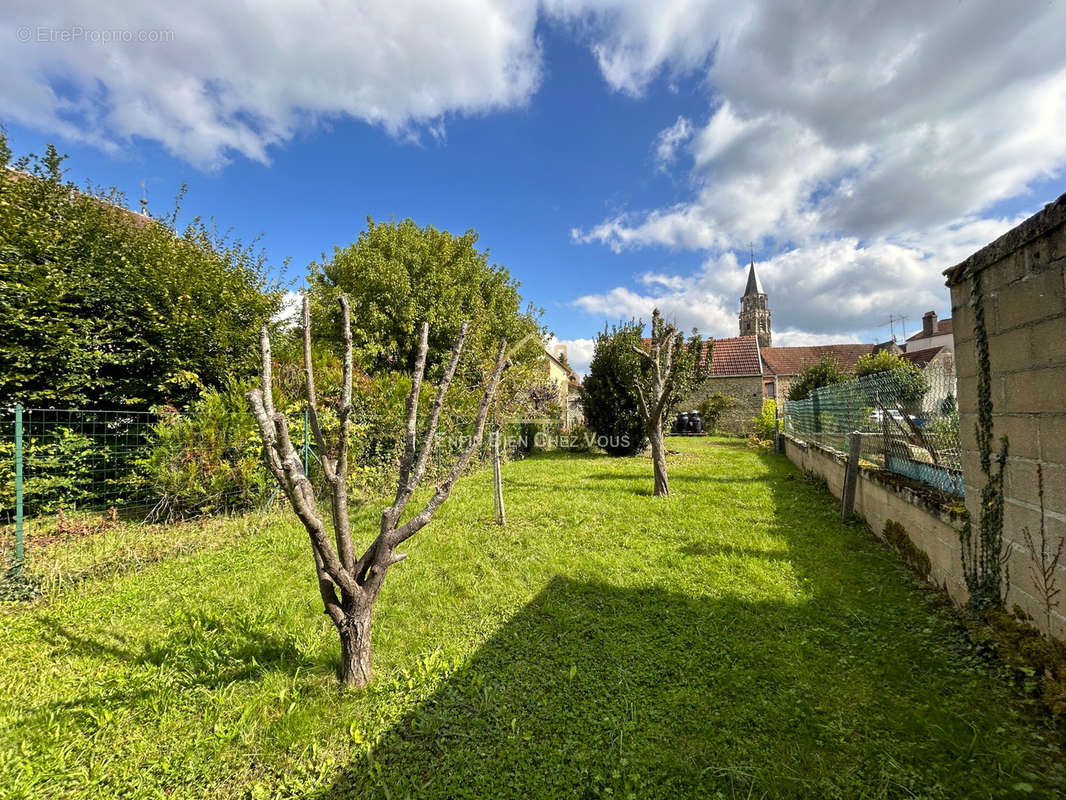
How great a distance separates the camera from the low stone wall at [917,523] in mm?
2957

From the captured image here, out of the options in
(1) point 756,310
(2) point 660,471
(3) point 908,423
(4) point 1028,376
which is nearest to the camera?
(4) point 1028,376

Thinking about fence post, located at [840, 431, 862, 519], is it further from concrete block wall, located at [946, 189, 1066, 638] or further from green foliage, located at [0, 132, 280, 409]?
green foliage, located at [0, 132, 280, 409]

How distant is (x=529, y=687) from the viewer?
7.78 feet

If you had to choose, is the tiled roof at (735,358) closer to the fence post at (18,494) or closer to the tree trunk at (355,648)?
the tree trunk at (355,648)

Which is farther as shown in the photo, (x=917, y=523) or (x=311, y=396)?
(x=917, y=523)

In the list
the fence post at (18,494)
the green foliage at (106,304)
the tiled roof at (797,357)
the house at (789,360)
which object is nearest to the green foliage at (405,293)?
the green foliage at (106,304)

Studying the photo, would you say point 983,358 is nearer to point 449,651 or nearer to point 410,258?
point 449,651

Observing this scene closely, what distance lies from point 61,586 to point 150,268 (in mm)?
5223

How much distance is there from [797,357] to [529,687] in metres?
33.7

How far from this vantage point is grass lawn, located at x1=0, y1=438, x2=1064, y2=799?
1781mm

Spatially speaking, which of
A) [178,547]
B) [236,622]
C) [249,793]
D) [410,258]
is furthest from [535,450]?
[249,793]

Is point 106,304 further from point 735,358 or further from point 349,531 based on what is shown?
point 735,358

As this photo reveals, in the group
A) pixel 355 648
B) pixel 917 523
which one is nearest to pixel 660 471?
pixel 917 523

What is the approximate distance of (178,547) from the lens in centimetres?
464
